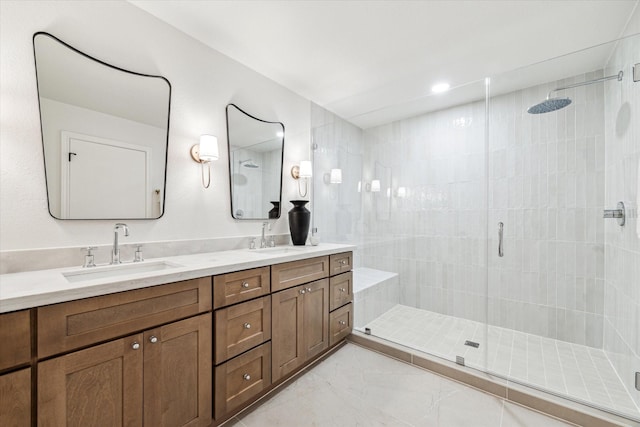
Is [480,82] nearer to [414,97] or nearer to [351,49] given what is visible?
[414,97]

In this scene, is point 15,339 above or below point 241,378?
above

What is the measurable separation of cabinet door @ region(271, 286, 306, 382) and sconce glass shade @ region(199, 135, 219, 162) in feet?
3.50

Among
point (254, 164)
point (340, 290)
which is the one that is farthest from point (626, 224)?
point (254, 164)

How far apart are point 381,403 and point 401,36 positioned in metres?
2.57

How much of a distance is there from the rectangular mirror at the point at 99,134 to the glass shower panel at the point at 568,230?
2.66 m

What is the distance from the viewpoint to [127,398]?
3.72ft

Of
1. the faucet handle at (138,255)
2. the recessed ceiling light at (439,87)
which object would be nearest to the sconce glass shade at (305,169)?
the recessed ceiling light at (439,87)

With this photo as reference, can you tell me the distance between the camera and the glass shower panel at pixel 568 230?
1742mm

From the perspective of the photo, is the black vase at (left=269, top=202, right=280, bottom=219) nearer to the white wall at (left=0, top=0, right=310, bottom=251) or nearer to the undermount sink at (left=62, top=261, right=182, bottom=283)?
the white wall at (left=0, top=0, right=310, bottom=251)

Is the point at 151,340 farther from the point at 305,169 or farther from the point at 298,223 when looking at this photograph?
the point at 305,169

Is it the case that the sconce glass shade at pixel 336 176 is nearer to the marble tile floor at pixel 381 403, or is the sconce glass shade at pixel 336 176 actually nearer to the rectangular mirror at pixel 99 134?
the rectangular mirror at pixel 99 134

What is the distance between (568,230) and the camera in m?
2.14

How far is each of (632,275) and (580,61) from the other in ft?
5.28

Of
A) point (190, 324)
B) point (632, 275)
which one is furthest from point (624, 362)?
point (190, 324)
